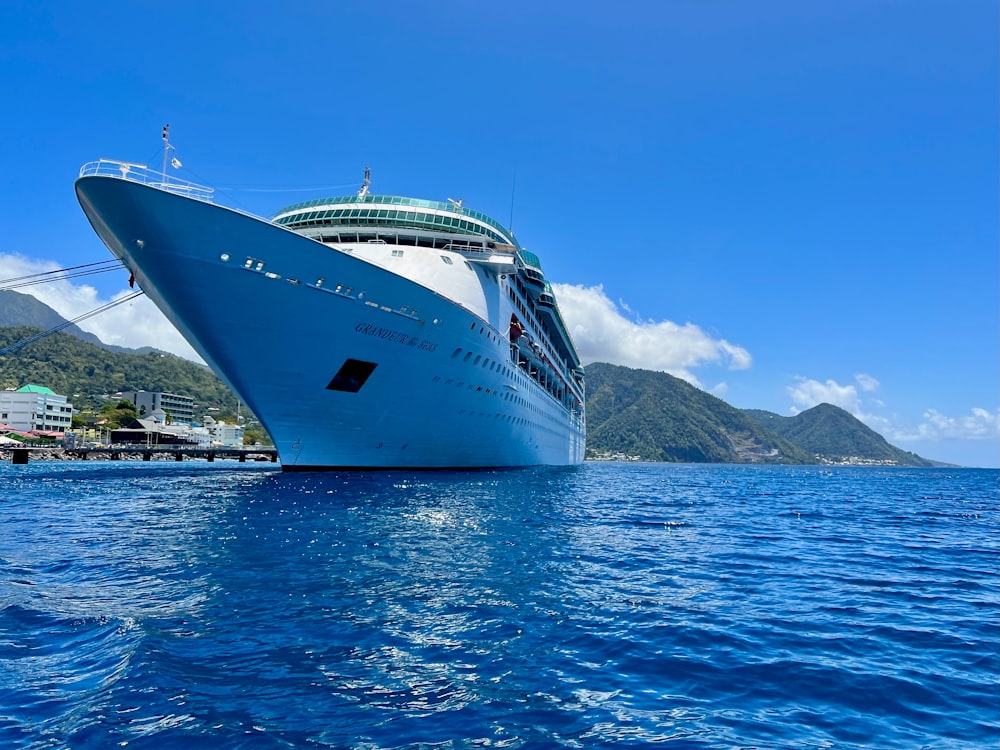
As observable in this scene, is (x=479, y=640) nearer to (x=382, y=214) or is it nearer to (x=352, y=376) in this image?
(x=352, y=376)

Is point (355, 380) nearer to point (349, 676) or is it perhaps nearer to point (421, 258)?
point (421, 258)

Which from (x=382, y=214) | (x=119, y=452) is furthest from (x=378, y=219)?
(x=119, y=452)

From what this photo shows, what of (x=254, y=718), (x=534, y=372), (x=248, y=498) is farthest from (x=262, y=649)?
(x=534, y=372)

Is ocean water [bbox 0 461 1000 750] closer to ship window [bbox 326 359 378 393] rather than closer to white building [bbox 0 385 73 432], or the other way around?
ship window [bbox 326 359 378 393]

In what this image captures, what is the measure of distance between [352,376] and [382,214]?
1292cm

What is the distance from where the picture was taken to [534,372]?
49.8 metres

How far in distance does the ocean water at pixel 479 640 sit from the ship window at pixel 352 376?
10.3 m

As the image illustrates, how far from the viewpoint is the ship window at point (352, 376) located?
24234mm

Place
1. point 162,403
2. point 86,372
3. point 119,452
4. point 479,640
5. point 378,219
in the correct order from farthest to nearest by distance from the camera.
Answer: point 86,372 → point 162,403 → point 119,452 → point 378,219 → point 479,640

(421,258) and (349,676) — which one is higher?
(421,258)

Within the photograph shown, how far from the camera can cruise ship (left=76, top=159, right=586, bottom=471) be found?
782 inches

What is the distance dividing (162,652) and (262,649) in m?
0.95

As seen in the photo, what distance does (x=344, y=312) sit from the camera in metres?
22.8

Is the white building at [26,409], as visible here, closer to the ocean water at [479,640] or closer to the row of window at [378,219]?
the row of window at [378,219]
